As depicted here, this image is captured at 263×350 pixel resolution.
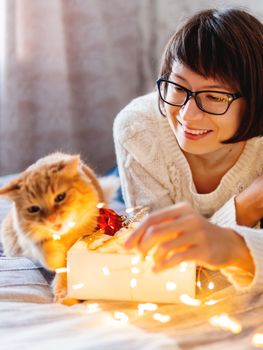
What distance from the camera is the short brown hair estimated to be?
1.15m

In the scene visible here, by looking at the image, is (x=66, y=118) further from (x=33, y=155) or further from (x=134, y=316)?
(x=134, y=316)

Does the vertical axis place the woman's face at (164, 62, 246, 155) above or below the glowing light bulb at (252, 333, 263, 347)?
above

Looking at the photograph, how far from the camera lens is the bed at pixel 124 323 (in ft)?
2.87

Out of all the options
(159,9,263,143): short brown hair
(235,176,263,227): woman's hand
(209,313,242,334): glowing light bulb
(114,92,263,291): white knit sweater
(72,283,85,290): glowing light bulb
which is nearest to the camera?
(209,313,242,334): glowing light bulb

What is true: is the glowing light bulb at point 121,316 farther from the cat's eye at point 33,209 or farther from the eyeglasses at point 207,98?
the eyeglasses at point 207,98

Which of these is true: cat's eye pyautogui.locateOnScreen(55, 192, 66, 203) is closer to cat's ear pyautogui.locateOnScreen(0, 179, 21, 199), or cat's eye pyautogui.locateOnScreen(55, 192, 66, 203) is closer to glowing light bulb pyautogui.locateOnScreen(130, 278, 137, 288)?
cat's ear pyautogui.locateOnScreen(0, 179, 21, 199)

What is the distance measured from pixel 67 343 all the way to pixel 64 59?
153cm

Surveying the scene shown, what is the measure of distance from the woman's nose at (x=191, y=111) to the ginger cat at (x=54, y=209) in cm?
25

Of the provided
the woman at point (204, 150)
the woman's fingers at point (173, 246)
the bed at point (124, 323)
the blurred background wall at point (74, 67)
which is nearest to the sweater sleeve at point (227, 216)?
the woman at point (204, 150)

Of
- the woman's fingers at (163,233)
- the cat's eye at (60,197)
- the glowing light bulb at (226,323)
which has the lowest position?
the glowing light bulb at (226,323)

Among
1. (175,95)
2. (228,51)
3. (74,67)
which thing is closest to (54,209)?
(175,95)

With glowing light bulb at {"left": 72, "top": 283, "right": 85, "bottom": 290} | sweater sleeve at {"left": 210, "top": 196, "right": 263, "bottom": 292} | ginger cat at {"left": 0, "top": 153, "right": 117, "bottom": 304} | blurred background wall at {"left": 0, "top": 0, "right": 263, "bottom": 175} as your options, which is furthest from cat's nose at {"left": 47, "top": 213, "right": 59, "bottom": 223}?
blurred background wall at {"left": 0, "top": 0, "right": 263, "bottom": 175}

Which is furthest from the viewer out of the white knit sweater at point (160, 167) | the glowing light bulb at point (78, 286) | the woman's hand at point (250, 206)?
the white knit sweater at point (160, 167)

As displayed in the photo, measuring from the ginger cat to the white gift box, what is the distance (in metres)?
0.07
